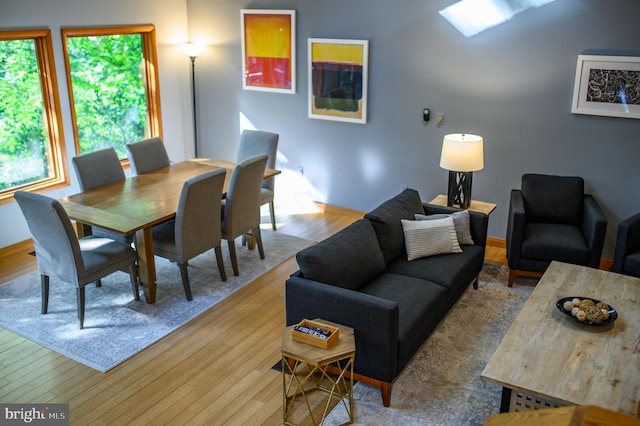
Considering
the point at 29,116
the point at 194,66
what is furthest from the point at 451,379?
the point at 194,66

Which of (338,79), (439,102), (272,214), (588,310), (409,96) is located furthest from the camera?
(338,79)

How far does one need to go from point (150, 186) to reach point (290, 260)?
138 cm

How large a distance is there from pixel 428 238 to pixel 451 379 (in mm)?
1122

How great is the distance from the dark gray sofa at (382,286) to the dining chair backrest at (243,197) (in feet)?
3.83

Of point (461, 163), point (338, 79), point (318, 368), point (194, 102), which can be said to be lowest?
point (318, 368)

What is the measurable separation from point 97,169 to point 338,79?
2.51 metres

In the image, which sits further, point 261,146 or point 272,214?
point 272,214

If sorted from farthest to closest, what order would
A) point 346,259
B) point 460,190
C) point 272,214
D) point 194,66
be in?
point 194,66
point 272,214
point 460,190
point 346,259

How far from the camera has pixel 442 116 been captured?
586 centimetres

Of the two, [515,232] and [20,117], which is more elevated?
[20,117]

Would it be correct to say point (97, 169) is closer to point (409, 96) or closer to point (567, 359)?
point (409, 96)

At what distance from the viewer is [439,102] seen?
5855mm

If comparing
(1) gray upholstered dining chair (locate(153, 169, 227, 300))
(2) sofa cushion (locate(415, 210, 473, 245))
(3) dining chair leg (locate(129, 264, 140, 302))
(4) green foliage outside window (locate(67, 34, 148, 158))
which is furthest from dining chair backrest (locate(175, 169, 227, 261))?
(4) green foliage outside window (locate(67, 34, 148, 158))

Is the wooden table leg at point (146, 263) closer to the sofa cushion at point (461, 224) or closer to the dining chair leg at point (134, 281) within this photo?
the dining chair leg at point (134, 281)
